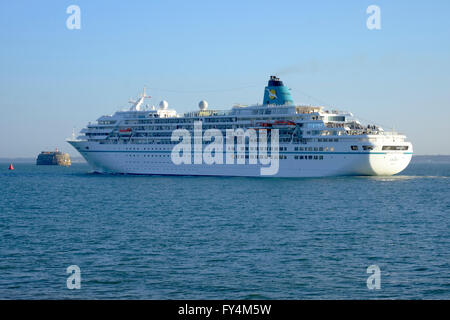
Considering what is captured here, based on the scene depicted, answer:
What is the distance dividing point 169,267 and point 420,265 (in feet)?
31.4

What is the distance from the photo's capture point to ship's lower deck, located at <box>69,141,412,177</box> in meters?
71.8

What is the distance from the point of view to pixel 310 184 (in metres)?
65.0

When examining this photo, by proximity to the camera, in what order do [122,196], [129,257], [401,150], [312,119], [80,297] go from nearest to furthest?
[80,297], [129,257], [122,196], [401,150], [312,119]

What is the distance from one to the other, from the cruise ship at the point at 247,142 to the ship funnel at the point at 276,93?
15 cm
